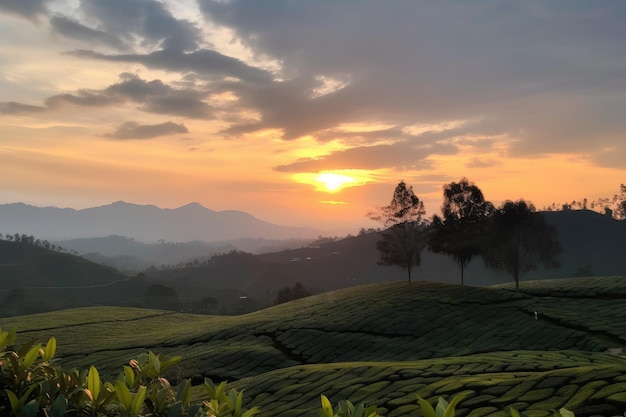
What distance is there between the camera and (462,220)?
4478cm

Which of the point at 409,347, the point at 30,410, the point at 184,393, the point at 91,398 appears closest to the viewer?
the point at 30,410

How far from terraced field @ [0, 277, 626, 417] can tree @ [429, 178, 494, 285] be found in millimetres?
5714

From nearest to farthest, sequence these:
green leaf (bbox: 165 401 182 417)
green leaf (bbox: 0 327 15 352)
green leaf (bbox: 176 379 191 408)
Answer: green leaf (bbox: 165 401 182 417), green leaf (bbox: 176 379 191 408), green leaf (bbox: 0 327 15 352)

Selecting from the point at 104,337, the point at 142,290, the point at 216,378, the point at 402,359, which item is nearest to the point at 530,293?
the point at 402,359

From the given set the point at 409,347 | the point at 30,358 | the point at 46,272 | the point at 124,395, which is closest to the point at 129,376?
the point at 124,395

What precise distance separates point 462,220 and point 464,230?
3.44 ft

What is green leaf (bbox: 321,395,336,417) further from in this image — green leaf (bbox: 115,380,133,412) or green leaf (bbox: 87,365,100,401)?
green leaf (bbox: 87,365,100,401)

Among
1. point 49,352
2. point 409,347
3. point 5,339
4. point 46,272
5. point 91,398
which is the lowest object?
point 46,272

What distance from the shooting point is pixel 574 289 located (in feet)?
121

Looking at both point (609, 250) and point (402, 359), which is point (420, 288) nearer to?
point (402, 359)

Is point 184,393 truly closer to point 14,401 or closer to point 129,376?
point 129,376

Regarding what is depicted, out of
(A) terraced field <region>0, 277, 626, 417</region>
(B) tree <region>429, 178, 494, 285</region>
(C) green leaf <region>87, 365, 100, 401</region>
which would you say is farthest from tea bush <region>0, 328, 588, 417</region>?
(B) tree <region>429, 178, 494, 285</region>

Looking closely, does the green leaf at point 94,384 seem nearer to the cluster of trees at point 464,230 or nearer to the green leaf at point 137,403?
the green leaf at point 137,403

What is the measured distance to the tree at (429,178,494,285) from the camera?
44.1m
